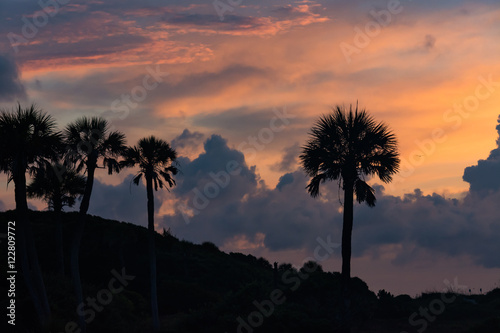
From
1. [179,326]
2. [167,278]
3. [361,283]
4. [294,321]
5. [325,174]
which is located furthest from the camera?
[167,278]

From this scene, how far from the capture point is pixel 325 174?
38344mm

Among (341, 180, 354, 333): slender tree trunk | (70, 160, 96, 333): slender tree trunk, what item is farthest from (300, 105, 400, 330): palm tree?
(70, 160, 96, 333): slender tree trunk

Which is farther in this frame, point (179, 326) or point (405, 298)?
point (405, 298)

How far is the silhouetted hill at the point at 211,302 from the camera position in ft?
119

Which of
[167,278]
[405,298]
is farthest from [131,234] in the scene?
[405,298]

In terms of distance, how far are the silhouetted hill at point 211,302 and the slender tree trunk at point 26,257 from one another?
1356mm

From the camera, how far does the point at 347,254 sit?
36.3m

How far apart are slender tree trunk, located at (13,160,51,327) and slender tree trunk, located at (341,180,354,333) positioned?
16773 mm

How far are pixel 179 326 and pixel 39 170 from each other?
49.6ft

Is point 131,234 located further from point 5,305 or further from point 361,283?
point 5,305

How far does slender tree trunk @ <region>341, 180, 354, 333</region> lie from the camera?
115 feet
